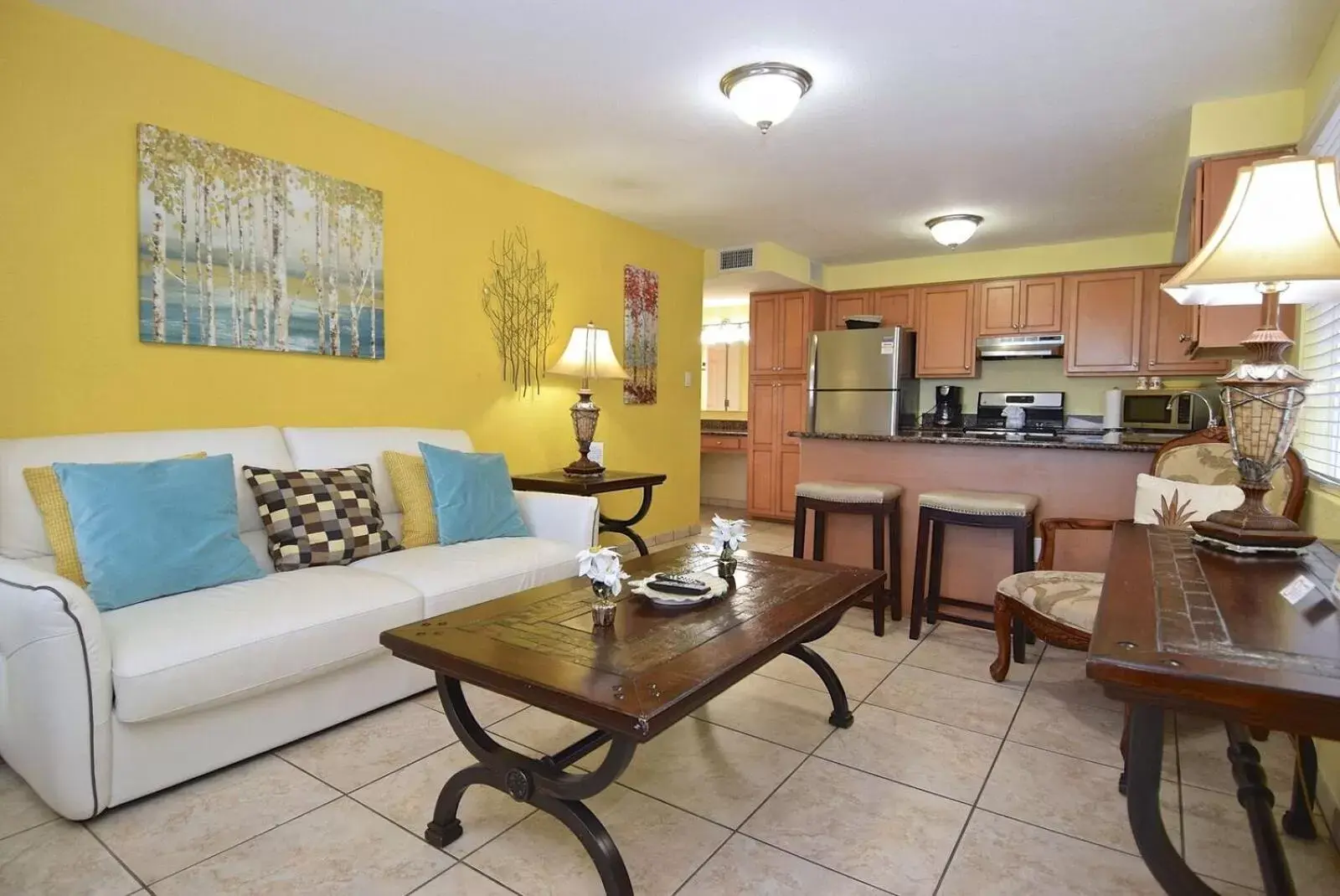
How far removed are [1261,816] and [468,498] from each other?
101 inches

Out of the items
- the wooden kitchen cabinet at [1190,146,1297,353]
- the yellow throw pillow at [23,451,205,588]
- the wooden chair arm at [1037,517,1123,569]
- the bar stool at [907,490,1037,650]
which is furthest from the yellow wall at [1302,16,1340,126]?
the yellow throw pillow at [23,451,205,588]

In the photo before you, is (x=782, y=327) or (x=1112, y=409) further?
(x=782, y=327)

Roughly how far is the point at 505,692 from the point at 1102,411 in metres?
5.36

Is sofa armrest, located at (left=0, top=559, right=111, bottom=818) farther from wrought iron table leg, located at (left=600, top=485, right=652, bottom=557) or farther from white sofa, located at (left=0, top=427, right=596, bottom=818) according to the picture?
wrought iron table leg, located at (left=600, top=485, right=652, bottom=557)

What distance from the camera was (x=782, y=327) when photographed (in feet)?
20.0

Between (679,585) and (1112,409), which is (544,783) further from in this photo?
(1112,409)

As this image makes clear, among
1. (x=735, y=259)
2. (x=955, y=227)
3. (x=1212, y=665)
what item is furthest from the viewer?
(x=735, y=259)

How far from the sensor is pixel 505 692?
1381 mm

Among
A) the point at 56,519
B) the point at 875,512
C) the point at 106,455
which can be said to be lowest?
the point at 875,512

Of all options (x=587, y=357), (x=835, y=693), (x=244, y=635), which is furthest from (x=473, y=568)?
(x=587, y=357)

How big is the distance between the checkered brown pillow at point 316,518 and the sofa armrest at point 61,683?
2.49 ft

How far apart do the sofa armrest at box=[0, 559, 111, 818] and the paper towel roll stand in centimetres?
575

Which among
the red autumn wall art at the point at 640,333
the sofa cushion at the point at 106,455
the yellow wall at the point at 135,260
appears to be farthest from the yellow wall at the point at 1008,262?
the sofa cushion at the point at 106,455

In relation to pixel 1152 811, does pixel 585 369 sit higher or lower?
higher
